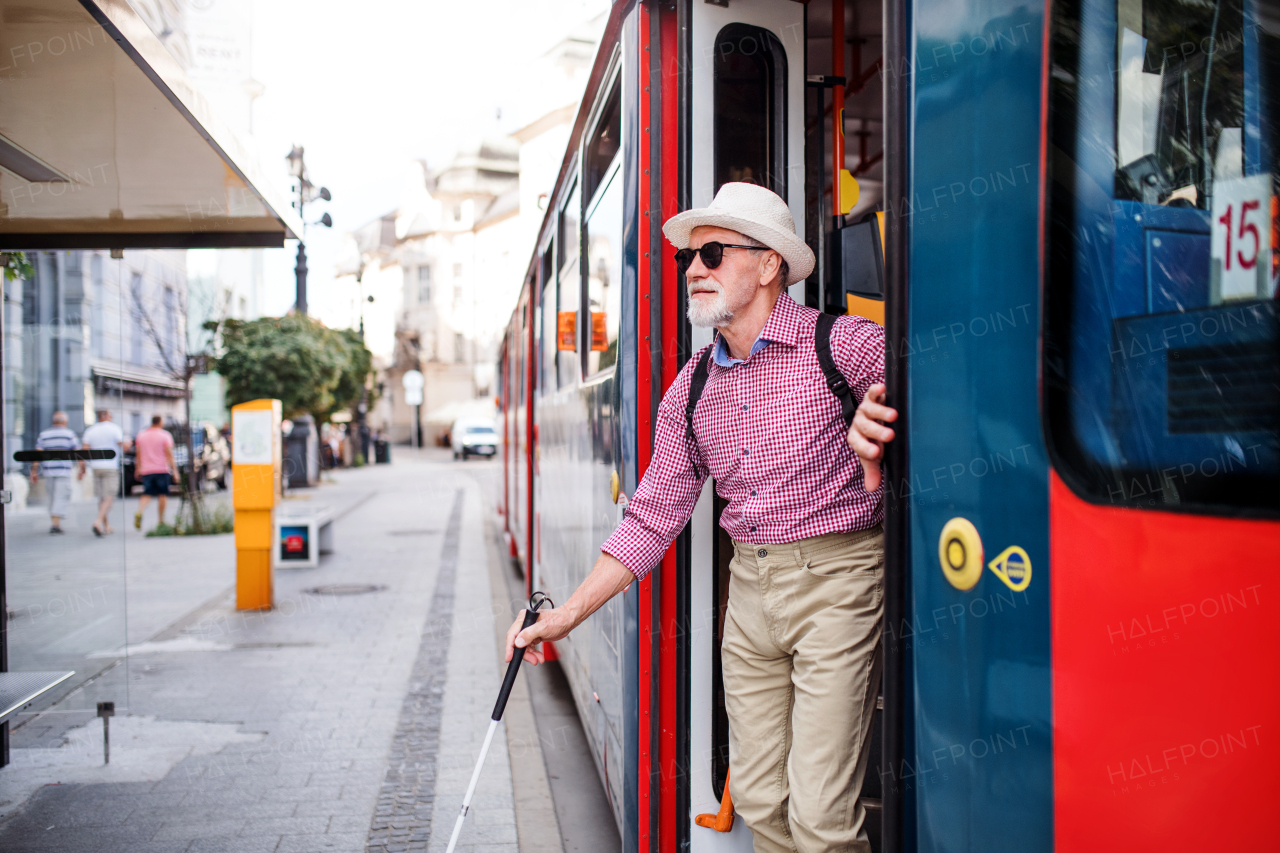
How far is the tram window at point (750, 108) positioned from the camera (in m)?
2.64

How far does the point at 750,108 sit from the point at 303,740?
3.99 m

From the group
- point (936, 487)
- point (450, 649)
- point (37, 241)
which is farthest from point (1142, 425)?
point (450, 649)

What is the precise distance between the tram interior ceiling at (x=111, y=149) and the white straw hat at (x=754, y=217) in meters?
1.86

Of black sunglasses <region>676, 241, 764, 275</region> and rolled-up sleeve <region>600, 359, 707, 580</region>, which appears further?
rolled-up sleeve <region>600, 359, 707, 580</region>

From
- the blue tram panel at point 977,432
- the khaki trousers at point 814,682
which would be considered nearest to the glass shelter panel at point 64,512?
the khaki trousers at point 814,682

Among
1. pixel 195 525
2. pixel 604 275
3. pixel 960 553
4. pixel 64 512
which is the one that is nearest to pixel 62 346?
pixel 64 512

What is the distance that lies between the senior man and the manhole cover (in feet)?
24.9

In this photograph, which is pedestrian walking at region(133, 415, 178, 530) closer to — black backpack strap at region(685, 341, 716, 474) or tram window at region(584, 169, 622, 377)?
tram window at region(584, 169, 622, 377)

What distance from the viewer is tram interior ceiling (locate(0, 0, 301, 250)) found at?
2.96m

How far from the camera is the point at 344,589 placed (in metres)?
9.66

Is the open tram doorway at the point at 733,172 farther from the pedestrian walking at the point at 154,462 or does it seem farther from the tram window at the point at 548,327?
the pedestrian walking at the point at 154,462

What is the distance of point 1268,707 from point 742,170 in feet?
6.54

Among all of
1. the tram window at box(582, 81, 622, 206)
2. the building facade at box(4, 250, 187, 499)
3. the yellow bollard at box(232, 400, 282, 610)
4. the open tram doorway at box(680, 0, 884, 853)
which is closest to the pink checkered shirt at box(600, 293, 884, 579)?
the open tram doorway at box(680, 0, 884, 853)

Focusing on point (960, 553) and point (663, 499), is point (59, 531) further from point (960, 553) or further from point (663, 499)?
point (960, 553)
